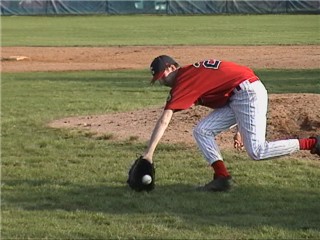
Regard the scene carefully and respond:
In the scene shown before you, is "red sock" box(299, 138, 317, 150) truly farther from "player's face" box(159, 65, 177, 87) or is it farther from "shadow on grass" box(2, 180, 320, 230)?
"player's face" box(159, 65, 177, 87)

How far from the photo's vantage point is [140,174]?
7094mm

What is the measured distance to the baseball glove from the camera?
23.1 feet

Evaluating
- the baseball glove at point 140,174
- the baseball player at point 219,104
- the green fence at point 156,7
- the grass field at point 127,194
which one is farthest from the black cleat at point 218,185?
the green fence at point 156,7

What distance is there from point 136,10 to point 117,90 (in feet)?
142

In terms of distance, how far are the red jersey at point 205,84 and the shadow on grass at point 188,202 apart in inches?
32.1

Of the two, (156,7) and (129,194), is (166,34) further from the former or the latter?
(129,194)

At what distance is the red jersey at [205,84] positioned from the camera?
6.82 m

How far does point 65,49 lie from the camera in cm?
2872

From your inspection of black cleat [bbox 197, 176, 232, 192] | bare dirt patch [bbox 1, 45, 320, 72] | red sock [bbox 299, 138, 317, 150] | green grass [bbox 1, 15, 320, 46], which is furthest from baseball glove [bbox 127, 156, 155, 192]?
green grass [bbox 1, 15, 320, 46]

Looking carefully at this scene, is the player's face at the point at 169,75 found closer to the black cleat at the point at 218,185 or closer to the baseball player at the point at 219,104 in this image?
the baseball player at the point at 219,104

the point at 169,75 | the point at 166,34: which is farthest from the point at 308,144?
the point at 166,34

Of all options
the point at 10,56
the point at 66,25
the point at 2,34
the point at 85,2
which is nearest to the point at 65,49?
the point at 10,56

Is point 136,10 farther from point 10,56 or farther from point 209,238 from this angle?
point 209,238

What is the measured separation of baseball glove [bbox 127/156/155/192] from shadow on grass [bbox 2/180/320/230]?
0.07 metres
